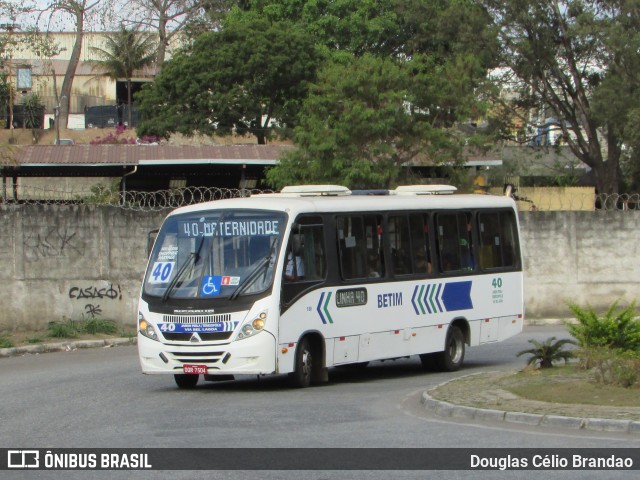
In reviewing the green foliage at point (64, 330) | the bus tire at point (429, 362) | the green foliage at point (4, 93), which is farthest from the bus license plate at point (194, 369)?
the green foliage at point (4, 93)

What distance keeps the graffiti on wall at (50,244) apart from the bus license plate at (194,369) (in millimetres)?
11072

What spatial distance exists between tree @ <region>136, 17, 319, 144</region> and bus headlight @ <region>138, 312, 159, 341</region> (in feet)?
115

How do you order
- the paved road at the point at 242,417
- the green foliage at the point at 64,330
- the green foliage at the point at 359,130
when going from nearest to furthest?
the paved road at the point at 242,417
the green foliage at the point at 64,330
the green foliage at the point at 359,130

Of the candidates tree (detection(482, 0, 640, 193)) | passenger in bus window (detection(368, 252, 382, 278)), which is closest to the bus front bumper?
passenger in bus window (detection(368, 252, 382, 278))

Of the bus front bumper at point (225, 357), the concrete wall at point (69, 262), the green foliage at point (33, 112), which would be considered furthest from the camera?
the green foliage at point (33, 112)

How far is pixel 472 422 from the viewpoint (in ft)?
39.6

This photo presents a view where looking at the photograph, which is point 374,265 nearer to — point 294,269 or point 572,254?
point 294,269

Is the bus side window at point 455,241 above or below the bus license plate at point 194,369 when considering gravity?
above

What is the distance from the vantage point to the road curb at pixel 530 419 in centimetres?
1094

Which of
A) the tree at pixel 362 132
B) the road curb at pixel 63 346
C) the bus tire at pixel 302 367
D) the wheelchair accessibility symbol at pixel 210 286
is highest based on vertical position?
the tree at pixel 362 132

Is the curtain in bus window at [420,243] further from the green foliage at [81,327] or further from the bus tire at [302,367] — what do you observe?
the green foliage at [81,327]

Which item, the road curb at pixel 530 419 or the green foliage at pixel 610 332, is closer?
the road curb at pixel 530 419

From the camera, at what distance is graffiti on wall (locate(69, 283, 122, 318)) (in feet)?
83.8

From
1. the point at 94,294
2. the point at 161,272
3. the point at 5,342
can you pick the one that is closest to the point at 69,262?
the point at 94,294
